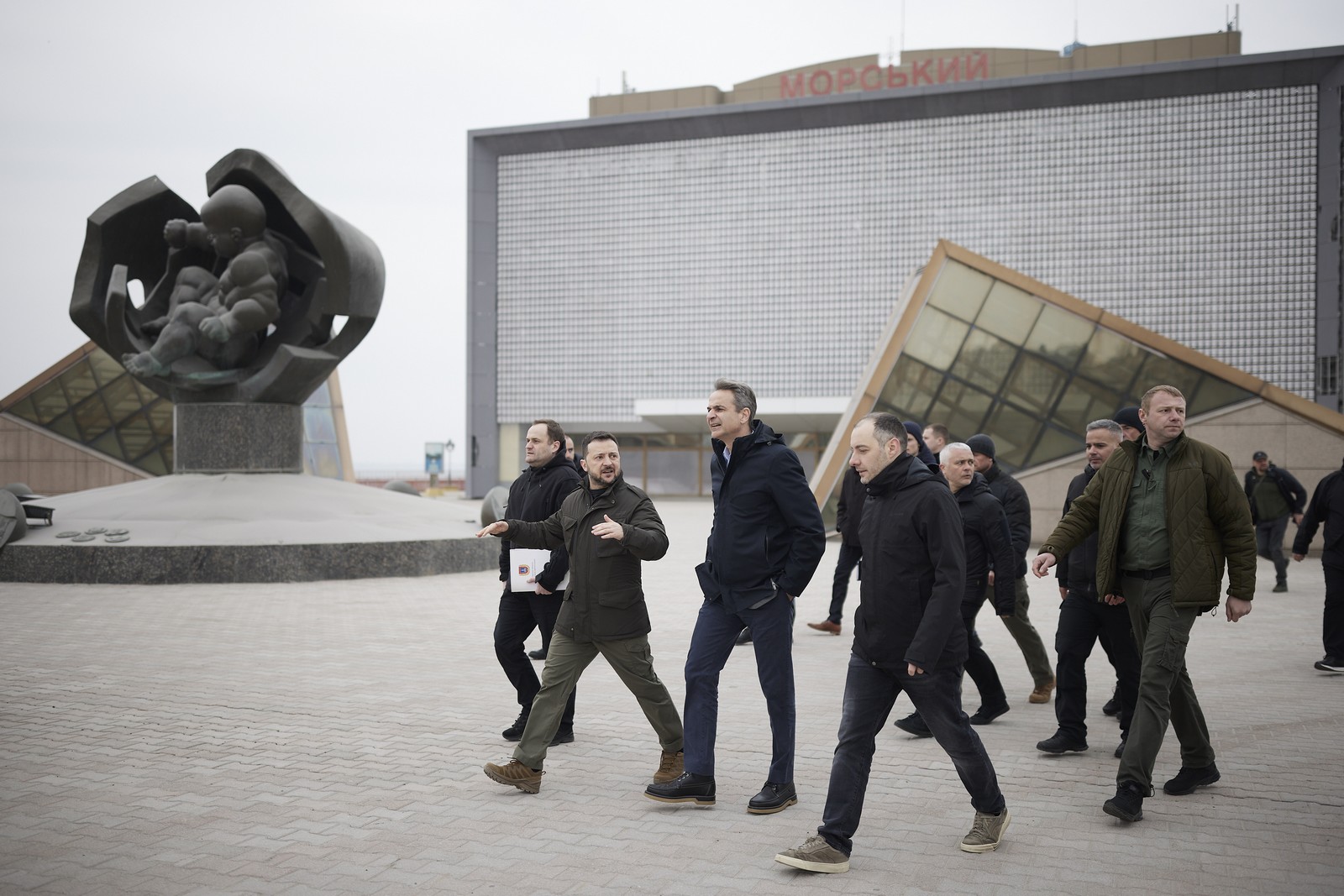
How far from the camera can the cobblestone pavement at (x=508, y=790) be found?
4.16 m

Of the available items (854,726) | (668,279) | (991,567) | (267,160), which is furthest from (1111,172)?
(854,726)

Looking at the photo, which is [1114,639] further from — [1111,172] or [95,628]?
[1111,172]

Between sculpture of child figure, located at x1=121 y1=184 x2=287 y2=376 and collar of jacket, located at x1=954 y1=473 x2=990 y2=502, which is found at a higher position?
sculpture of child figure, located at x1=121 y1=184 x2=287 y2=376

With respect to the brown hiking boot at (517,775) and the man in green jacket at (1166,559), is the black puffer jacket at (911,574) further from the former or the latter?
the brown hiking boot at (517,775)

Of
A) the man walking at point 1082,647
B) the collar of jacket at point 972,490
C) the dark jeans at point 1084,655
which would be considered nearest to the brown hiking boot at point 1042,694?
the man walking at point 1082,647

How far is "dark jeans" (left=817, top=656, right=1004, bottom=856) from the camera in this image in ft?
14.2

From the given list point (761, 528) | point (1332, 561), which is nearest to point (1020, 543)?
point (761, 528)

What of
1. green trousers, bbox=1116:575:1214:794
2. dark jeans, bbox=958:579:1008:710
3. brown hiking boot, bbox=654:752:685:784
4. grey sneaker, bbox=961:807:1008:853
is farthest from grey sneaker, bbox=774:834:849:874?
dark jeans, bbox=958:579:1008:710

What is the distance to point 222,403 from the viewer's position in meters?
16.8

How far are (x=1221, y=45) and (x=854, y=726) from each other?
44202 millimetres

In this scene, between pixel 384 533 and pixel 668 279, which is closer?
pixel 384 533

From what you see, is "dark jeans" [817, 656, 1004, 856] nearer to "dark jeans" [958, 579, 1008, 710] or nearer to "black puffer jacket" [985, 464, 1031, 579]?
"dark jeans" [958, 579, 1008, 710]

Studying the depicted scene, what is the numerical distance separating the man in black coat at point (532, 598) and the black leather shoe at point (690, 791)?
4.18 ft

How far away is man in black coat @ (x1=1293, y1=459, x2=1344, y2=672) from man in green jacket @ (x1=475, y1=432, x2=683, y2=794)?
5.45m
